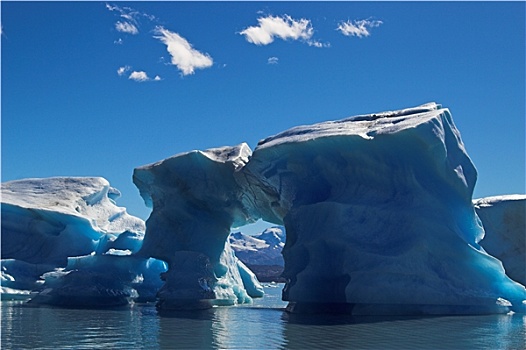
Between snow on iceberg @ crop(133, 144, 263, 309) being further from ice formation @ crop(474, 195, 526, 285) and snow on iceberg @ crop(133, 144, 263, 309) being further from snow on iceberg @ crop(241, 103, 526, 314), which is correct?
ice formation @ crop(474, 195, 526, 285)

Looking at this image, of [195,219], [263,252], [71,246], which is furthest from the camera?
[263,252]

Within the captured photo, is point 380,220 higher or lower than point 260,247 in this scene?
lower

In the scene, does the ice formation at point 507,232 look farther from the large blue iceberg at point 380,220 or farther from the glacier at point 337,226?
the large blue iceberg at point 380,220

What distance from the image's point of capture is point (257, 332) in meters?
10.5

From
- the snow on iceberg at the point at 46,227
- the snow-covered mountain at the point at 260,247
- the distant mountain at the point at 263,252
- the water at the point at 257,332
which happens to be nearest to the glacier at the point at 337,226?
the water at the point at 257,332

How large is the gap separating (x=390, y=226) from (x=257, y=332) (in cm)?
457

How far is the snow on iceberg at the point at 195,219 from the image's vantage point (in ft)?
55.5

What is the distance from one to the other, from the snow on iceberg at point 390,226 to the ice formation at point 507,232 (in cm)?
660

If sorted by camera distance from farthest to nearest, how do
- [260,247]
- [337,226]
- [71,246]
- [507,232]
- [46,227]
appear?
1. [260,247]
2. [46,227]
3. [71,246]
4. [507,232]
5. [337,226]

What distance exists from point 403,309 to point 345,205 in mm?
2588

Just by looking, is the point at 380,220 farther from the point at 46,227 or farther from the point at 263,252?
the point at 263,252

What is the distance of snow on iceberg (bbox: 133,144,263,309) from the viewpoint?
666 inches

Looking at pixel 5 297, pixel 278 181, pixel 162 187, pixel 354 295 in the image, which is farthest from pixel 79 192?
pixel 354 295

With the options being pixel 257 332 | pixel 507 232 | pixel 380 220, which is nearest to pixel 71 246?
pixel 380 220
